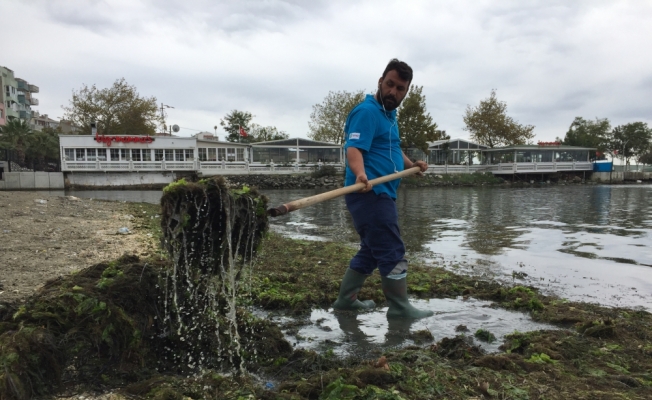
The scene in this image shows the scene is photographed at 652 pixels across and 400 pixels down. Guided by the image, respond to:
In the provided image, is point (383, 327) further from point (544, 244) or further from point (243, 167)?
point (243, 167)

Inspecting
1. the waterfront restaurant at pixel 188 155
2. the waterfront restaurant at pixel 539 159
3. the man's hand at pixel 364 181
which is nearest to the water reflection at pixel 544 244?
the man's hand at pixel 364 181

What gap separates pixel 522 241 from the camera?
10.2 metres

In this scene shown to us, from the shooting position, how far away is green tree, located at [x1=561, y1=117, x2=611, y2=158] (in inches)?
2958

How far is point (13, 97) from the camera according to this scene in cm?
8500

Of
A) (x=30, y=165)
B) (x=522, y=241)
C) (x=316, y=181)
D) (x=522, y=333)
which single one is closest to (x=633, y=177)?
(x=316, y=181)

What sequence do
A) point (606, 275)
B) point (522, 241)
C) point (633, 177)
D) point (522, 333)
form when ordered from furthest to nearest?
point (633, 177)
point (522, 241)
point (606, 275)
point (522, 333)

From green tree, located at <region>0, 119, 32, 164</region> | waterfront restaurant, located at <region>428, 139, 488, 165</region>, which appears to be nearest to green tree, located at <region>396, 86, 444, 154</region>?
waterfront restaurant, located at <region>428, 139, 488, 165</region>

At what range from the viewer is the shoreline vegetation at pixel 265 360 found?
274 centimetres

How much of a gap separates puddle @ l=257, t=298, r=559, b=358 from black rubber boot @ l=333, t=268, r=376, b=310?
11 centimetres

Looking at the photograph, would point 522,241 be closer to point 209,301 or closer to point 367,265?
point 367,265

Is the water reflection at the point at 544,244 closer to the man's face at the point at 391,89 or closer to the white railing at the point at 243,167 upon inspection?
the man's face at the point at 391,89

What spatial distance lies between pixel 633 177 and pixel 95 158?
68223 mm

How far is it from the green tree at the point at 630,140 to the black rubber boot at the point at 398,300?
3469 inches

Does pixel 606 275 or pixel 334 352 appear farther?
pixel 606 275
